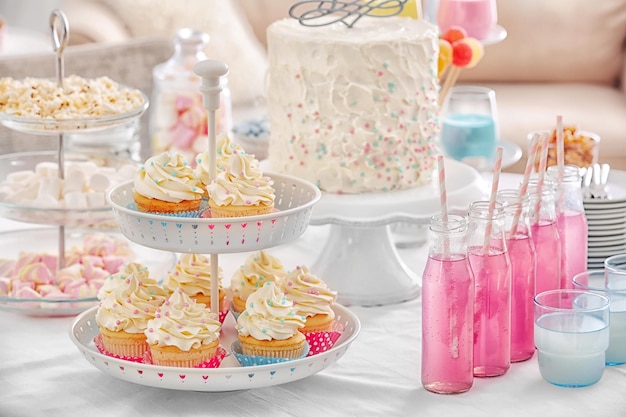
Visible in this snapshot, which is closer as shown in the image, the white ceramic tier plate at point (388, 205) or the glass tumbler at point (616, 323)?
the glass tumbler at point (616, 323)

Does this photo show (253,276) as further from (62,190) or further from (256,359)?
(62,190)

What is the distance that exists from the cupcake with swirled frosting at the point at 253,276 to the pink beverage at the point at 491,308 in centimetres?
27

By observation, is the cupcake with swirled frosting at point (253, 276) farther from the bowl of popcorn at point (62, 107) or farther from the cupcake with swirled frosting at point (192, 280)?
the bowl of popcorn at point (62, 107)

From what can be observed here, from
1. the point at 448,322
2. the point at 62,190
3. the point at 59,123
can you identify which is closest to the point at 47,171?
the point at 62,190

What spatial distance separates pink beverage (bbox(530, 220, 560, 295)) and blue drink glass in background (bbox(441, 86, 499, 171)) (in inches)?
29.5

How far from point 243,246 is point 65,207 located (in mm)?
473

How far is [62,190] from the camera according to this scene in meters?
1.65

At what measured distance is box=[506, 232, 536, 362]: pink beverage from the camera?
133 centimetres

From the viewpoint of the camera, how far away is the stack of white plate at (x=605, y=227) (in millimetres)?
1592

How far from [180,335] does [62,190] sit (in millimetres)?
532

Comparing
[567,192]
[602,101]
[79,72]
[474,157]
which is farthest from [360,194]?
[602,101]

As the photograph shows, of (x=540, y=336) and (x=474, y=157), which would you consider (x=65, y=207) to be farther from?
(x=474, y=157)

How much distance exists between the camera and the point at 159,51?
2938mm

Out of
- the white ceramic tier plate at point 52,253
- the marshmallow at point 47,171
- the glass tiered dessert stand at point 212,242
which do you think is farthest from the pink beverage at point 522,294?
the marshmallow at point 47,171
